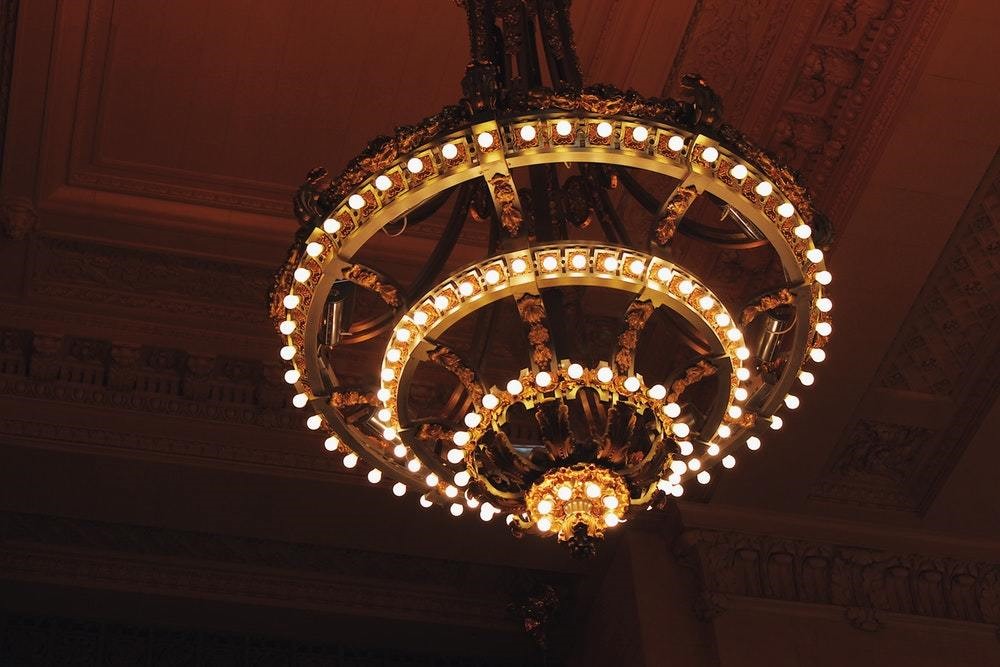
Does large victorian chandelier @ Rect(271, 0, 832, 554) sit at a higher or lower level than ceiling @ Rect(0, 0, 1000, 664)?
lower

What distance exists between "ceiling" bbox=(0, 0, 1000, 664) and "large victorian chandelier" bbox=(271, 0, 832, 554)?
77.9 inches

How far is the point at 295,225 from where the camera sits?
19.5ft

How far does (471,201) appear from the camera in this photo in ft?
12.7

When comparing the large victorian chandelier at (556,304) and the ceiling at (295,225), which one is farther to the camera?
the ceiling at (295,225)

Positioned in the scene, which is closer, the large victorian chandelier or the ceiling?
the large victorian chandelier

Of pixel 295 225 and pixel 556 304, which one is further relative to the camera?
pixel 295 225

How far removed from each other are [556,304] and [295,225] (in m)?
2.65

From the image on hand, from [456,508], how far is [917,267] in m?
3.12

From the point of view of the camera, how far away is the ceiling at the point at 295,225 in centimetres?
537

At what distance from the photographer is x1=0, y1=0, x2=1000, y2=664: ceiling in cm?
537

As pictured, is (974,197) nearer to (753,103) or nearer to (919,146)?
(919,146)

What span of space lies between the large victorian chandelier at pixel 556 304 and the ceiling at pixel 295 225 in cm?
198

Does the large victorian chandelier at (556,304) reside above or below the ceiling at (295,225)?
below

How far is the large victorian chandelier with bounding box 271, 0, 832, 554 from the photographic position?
11.1ft
